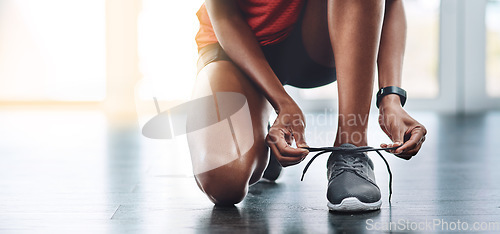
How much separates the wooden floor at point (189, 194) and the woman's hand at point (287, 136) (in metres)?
0.10

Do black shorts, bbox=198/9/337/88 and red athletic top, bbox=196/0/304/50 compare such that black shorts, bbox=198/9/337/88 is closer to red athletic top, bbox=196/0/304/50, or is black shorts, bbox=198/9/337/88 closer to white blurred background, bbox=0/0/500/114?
red athletic top, bbox=196/0/304/50

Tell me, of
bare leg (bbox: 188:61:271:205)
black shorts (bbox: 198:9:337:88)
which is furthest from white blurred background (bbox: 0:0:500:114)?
A: bare leg (bbox: 188:61:271:205)

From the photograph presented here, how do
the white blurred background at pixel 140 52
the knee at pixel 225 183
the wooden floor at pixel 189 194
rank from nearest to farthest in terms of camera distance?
the wooden floor at pixel 189 194 → the knee at pixel 225 183 → the white blurred background at pixel 140 52

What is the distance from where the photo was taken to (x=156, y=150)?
1.88 m

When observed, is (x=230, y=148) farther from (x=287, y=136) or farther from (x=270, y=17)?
(x=270, y=17)

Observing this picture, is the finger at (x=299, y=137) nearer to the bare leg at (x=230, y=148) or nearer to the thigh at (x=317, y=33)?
the bare leg at (x=230, y=148)

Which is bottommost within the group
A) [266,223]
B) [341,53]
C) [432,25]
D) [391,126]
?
[266,223]

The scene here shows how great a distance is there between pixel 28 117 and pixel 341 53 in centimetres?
280

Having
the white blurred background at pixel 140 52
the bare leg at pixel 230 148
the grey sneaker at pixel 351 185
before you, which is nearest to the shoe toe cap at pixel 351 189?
the grey sneaker at pixel 351 185

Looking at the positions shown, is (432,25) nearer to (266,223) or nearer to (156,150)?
(156,150)

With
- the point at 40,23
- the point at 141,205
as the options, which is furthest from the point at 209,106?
the point at 40,23

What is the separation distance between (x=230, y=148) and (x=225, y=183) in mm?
62

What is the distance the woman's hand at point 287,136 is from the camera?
2.87ft

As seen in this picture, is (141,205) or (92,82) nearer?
(141,205)
